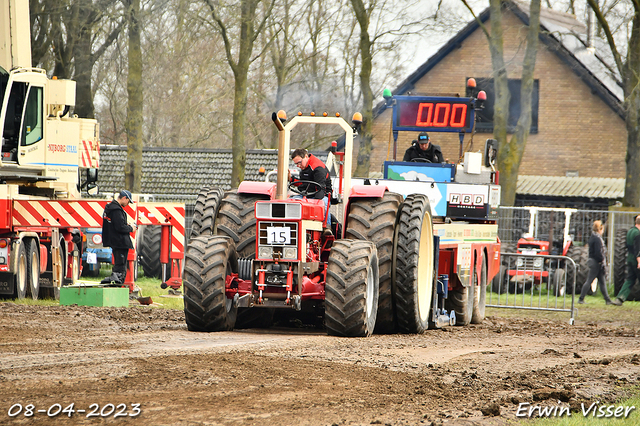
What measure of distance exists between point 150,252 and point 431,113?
917 centimetres

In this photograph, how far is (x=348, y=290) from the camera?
31.0ft

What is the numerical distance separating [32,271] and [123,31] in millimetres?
12087

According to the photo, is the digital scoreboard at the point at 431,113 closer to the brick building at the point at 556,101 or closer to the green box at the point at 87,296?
the green box at the point at 87,296

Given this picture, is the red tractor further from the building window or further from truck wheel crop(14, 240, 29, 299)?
the building window

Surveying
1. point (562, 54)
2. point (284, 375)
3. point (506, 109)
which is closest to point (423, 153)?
point (284, 375)

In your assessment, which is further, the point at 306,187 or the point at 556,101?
the point at 556,101

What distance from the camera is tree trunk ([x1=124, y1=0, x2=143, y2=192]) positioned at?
73.2 ft

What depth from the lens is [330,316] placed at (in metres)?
9.62

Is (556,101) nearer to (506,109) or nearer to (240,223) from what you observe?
(506,109)

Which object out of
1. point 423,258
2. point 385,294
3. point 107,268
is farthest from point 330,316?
point 107,268

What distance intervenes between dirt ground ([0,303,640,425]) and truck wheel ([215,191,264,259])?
0.98 metres

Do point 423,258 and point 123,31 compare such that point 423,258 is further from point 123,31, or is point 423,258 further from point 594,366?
point 123,31

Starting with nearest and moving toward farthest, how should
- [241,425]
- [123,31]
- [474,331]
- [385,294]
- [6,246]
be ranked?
1. [241,425]
2. [385,294]
3. [474,331]
4. [6,246]
5. [123,31]

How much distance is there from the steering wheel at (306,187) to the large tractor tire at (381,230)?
1.56ft
